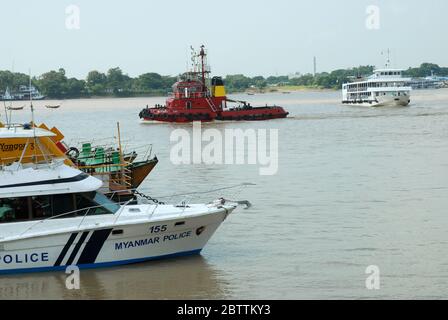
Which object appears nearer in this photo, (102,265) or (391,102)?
(102,265)

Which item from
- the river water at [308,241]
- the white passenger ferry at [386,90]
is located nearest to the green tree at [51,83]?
the white passenger ferry at [386,90]

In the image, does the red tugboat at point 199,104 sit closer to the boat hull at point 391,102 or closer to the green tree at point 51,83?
the boat hull at point 391,102

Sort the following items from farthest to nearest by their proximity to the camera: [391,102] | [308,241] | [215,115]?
[391,102] < [215,115] < [308,241]

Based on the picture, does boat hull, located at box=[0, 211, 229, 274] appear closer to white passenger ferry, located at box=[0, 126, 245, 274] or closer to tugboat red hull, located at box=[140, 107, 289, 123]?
white passenger ferry, located at box=[0, 126, 245, 274]

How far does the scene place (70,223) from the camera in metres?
14.6

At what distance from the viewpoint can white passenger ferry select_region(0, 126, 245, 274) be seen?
14.4 meters

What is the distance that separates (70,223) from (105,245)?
716 mm

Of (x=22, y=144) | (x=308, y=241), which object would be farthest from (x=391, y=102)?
(x=22, y=144)

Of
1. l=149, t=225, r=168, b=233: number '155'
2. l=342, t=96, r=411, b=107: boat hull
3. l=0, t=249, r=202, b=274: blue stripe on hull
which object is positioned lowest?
A: l=0, t=249, r=202, b=274: blue stripe on hull

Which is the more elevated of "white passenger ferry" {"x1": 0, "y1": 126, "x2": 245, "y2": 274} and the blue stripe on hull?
"white passenger ferry" {"x1": 0, "y1": 126, "x2": 245, "y2": 274}

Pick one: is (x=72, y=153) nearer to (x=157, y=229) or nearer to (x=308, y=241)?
(x=308, y=241)

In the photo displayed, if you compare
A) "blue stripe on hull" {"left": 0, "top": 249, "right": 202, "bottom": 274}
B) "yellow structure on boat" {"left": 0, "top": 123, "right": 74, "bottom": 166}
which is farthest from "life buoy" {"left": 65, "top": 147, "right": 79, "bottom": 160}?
"blue stripe on hull" {"left": 0, "top": 249, "right": 202, "bottom": 274}
